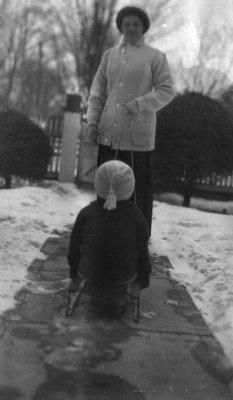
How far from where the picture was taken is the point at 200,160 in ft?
23.6

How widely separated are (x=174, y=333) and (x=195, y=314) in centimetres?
33

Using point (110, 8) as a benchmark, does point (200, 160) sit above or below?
below

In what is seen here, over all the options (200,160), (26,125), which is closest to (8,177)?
(26,125)

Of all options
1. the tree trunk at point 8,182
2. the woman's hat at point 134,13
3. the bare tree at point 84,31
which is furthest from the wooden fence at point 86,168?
the woman's hat at point 134,13

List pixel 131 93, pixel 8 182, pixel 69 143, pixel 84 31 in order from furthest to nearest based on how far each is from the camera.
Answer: pixel 84 31, pixel 69 143, pixel 8 182, pixel 131 93

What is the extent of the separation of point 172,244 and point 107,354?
86.7 inches

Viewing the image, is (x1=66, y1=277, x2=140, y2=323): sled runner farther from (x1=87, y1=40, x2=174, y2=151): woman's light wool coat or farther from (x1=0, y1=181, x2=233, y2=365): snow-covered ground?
(x1=87, y1=40, x2=174, y2=151): woman's light wool coat

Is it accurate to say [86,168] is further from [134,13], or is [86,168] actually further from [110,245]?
[110,245]

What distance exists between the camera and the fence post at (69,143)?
8352 millimetres

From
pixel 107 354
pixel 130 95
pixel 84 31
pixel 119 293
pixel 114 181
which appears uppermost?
pixel 84 31

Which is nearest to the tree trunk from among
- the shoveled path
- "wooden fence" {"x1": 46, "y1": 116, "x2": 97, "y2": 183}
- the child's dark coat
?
"wooden fence" {"x1": 46, "y1": 116, "x2": 97, "y2": 183}

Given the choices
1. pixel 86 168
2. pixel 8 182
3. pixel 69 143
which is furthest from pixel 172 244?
pixel 69 143

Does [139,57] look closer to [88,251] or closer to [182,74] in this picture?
[88,251]

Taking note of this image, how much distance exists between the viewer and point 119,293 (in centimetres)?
248
